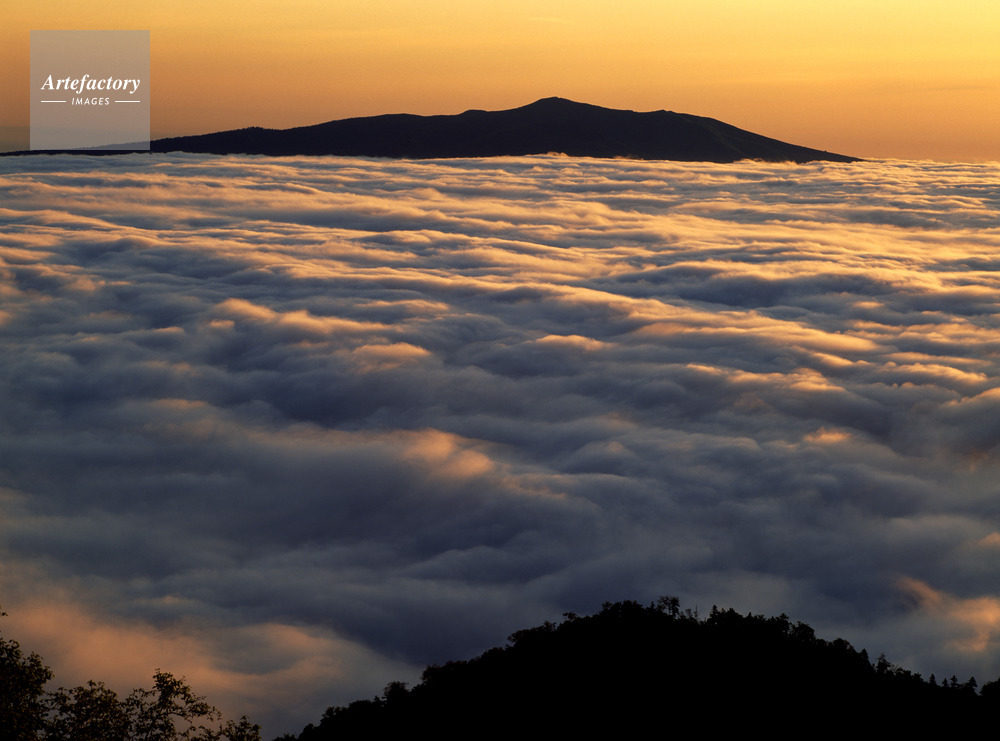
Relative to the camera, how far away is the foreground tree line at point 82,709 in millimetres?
21422

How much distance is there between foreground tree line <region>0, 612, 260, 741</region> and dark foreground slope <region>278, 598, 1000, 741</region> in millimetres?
17263

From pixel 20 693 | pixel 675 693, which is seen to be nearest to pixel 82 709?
pixel 20 693

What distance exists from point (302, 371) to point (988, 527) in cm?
8069

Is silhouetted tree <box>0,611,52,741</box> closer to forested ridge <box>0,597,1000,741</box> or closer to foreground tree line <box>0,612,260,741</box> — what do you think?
foreground tree line <box>0,612,260,741</box>

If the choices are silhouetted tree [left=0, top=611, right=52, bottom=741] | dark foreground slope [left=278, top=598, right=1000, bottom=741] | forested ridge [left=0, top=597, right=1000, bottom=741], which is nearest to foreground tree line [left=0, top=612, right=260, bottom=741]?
silhouetted tree [left=0, top=611, right=52, bottom=741]

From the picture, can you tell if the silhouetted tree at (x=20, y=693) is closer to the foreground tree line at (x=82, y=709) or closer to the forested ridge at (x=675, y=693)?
the foreground tree line at (x=82, y=709)

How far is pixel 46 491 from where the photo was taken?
95438 millimetres

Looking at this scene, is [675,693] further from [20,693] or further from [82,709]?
[20,693]

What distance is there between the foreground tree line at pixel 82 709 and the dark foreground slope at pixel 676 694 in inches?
680

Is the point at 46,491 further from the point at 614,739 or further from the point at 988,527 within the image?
the point at 988,527

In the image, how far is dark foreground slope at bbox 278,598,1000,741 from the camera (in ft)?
131

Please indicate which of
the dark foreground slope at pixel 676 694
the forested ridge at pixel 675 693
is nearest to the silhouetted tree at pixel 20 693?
the forested ridge at pixel 675 693

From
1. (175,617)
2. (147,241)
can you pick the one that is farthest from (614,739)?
(147,241)

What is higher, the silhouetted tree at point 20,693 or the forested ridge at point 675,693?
the silhouetted tree at point 20,693
